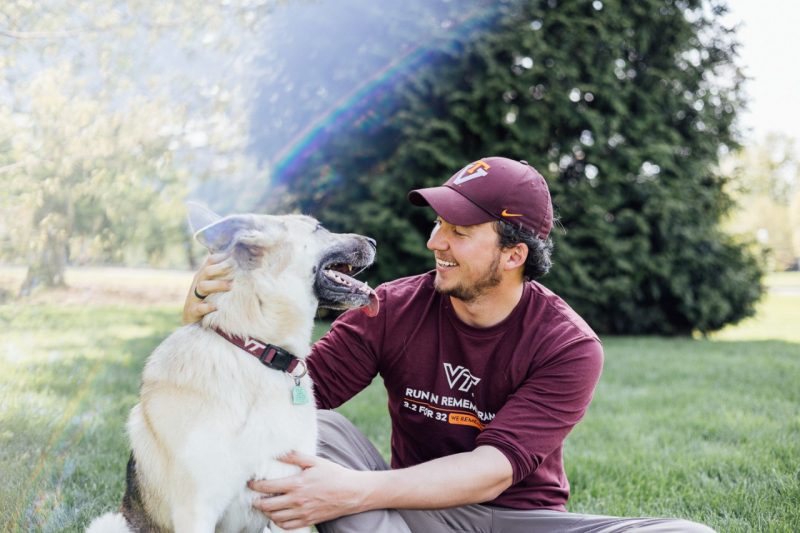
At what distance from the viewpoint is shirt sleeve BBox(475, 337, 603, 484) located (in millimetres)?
2318

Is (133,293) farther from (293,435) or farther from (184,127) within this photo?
(293,435)

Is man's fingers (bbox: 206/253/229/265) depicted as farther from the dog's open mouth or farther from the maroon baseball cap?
the maroon baseball cap

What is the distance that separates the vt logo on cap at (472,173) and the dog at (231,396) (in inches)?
27.6

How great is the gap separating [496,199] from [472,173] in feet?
0.55

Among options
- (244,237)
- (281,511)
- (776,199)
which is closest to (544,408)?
(281,511)

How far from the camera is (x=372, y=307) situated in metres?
2.68

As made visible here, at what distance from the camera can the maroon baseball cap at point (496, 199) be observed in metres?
2.63

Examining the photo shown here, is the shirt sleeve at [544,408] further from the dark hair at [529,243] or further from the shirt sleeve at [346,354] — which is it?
the shirt sleeve at [346,354]

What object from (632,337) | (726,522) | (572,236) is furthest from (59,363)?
(632,337)

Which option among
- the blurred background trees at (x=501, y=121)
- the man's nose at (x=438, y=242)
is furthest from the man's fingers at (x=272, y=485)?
the blurred background trees at (x=501, y=121)

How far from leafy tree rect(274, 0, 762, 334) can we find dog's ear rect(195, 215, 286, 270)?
23.7 feet

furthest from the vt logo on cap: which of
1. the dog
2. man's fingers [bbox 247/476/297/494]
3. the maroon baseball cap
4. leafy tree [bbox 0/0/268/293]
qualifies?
leafy tree [bbox 0/0/268/293]

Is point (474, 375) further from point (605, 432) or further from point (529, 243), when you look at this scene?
point (605, 432)

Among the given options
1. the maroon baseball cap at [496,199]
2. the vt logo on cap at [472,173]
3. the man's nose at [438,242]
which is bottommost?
the man's nose at [438,242]
